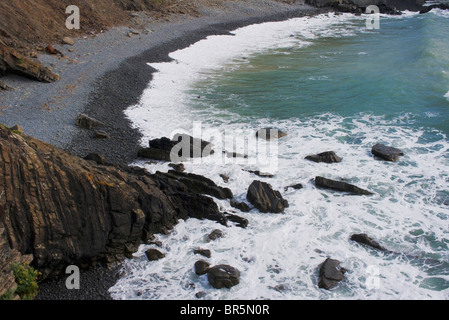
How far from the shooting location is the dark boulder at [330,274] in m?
11.3

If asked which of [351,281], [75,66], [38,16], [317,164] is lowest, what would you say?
[351,281]

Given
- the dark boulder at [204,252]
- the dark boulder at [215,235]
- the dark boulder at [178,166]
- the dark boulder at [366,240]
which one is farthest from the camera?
the dark boulder at [178,166]

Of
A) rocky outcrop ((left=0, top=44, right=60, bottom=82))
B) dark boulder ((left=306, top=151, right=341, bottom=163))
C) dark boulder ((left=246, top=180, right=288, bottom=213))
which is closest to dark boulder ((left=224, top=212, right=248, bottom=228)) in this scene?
dark boulder ((left=246, top=180, right=288, bottom=213))

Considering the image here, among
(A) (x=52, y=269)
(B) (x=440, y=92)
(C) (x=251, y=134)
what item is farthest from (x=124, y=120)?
(B) (x=440, y=92)

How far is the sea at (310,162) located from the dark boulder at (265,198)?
0.26 m

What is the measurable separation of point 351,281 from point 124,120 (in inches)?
531

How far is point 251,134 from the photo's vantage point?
20453mm

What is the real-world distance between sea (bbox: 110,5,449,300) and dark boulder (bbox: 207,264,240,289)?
19 cm

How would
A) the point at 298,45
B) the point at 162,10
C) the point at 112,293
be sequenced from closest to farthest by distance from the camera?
1. the point at 112,293
2. the point at 298,45
3. the point at 162,10

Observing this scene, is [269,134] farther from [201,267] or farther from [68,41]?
[68,41]

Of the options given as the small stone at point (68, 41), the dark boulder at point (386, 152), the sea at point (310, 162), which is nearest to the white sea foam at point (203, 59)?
the sea at point (310, 162)

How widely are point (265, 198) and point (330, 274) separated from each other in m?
3.92

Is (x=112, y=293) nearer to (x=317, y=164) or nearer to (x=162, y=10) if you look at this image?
(x=317, y=164)

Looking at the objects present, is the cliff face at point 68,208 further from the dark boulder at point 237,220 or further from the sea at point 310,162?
the dark boulder at point 237,220
